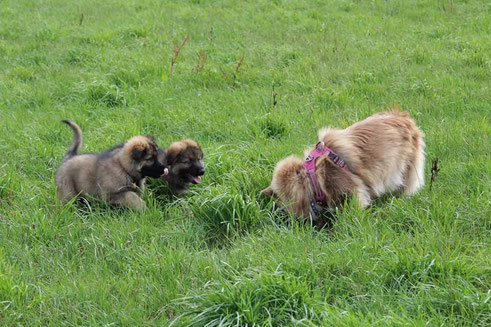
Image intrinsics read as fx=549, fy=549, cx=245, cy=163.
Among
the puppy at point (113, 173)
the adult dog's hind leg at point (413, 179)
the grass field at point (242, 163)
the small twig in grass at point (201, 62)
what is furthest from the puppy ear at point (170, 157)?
the small twig in grass at point (201, 62)

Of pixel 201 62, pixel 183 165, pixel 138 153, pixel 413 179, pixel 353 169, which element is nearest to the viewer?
pixel 353 169

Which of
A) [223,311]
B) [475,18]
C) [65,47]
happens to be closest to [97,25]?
[65,47]

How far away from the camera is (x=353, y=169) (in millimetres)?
4852

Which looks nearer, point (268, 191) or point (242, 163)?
point (268, 191)

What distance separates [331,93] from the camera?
26.2 feet

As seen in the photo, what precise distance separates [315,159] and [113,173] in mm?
2052

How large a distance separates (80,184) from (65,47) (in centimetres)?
598

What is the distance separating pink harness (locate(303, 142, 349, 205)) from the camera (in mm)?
4703

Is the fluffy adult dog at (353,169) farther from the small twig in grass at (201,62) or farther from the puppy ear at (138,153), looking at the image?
the small twig in grass at (201,62)

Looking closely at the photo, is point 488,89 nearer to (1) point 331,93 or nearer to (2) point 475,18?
(1) point 331,93

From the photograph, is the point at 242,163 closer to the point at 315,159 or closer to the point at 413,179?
the point at 315,159

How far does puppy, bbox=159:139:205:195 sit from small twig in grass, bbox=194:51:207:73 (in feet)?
11.3

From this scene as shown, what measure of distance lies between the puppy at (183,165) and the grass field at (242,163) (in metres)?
0.16

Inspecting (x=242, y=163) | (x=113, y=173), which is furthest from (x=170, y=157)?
(x=242, y=163)
